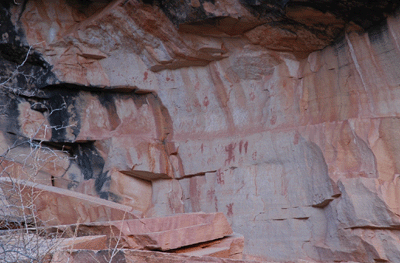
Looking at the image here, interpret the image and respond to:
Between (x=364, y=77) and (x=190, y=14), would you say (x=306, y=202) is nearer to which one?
(x=364, y=77)

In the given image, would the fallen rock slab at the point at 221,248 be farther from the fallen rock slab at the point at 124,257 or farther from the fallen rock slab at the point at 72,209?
the fallen rock slab at the point at 72,209

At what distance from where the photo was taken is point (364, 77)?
18.7ft

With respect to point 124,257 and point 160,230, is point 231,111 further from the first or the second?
point 124,257

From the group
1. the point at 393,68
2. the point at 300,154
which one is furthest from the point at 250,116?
the point at 393,68

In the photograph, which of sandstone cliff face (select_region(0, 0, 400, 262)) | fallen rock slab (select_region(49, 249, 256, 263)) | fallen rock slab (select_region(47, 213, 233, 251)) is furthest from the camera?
sandstone cliff face (select_region(0, 0, 400, 262))

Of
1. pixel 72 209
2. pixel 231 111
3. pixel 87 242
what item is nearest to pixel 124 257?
pixel 87 242

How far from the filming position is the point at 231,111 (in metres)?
7.27

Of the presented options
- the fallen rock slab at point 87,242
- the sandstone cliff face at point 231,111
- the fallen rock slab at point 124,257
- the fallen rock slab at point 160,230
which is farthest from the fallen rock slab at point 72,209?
the fallen rock slab at point 124,257

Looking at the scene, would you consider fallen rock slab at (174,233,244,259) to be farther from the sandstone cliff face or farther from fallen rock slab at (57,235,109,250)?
the sandstone cliff face

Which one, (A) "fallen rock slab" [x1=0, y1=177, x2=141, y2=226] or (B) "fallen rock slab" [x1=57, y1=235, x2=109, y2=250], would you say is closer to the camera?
(B) "fallen rock slab" [x1=57, y1=235, x2=109, y2=250]

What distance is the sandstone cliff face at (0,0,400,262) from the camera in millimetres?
5457

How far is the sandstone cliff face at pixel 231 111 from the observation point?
5457 millimetres

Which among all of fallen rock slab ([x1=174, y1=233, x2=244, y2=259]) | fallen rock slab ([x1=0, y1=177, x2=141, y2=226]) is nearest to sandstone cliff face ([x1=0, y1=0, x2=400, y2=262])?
fallen rock slab ([x1=0, y1=177, x2=141, y2=226])

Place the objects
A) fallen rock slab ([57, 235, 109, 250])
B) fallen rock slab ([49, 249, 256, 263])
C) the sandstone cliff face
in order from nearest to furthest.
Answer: fallen rock slab ([49, 249, 256, 263]) → fallen rock slab ([57, 235, 109, 250]) → the sandstone cliff face
